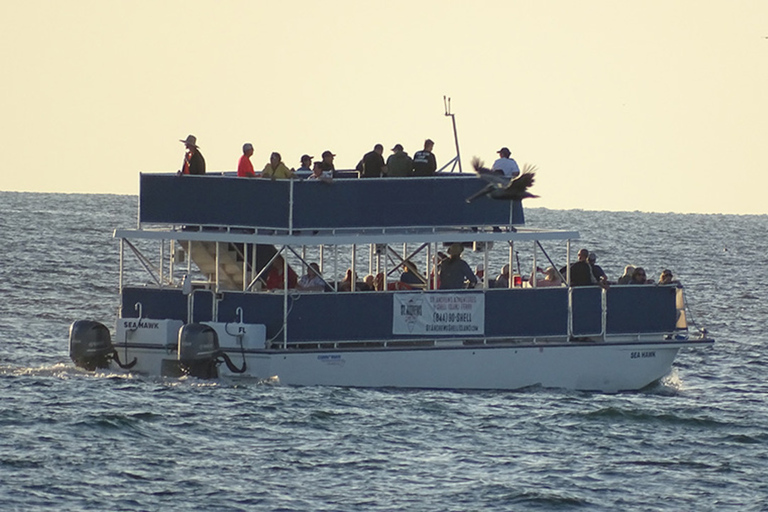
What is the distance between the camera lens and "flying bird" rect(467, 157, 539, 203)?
2697 cm

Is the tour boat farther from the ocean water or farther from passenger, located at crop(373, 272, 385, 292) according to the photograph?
the ocean water

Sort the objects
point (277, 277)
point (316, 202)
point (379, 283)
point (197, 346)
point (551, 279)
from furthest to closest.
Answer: point (551, 279), point (379, 283), point (277, 277), point (316, 202), point (197, 346)

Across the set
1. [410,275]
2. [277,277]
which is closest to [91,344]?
[277,277]

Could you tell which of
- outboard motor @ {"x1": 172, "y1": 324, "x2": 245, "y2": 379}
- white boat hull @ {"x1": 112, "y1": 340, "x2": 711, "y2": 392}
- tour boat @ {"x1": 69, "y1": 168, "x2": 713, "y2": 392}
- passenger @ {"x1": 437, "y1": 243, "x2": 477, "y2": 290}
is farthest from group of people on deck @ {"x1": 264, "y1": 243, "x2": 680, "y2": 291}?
outboard motor @ {"x1": 172, "y1": 324, "x2": 245, "y2": 379}

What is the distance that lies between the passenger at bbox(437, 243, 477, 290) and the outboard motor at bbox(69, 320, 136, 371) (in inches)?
215

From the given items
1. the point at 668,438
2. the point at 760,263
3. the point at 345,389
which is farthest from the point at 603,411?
the point at 760,263

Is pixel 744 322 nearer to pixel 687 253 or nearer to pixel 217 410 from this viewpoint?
pixel 217 410

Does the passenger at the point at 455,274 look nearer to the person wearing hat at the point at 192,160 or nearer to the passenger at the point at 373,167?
the passenger at the point at 373,167

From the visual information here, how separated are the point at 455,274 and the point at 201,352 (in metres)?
4.47

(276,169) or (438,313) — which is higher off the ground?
→ (276,169)

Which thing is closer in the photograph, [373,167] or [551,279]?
[373,167]

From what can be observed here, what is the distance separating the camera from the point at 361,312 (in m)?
28.2

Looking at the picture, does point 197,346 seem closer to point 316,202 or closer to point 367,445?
point 316,202

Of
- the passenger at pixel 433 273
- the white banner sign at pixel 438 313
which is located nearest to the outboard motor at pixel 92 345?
the white banner sign at pixel 438 313
